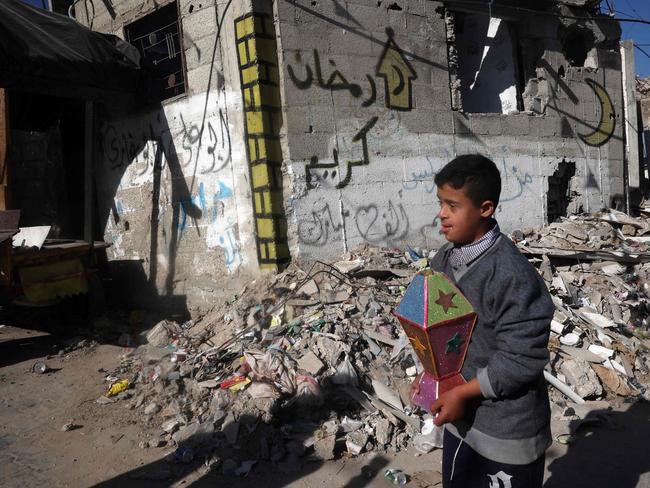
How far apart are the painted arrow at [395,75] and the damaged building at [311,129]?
2 centimetres

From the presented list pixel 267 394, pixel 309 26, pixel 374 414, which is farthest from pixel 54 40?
pixel 374 414

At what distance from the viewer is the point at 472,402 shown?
1603 mm

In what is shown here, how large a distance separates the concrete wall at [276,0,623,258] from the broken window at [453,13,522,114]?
275 mm

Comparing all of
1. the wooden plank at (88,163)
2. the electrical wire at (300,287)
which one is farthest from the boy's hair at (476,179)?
the wooden plank at (88,163)

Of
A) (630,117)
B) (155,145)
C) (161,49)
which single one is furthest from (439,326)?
(630,117)

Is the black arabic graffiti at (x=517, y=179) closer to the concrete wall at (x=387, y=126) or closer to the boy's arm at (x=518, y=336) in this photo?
the concrete wall at (x=387, y=126)

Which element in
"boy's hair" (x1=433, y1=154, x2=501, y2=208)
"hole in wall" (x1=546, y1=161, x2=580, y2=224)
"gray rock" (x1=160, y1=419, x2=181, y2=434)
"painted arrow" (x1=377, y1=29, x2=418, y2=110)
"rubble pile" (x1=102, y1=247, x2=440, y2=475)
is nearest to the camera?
"boy's hair" (x1=433, y1=154, x2=501, y2=208)

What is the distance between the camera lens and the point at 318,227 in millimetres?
6125

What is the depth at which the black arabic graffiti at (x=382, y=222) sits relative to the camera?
6.50 metres

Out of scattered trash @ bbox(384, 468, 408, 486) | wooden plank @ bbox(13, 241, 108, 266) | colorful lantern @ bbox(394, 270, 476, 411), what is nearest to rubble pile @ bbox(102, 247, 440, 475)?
scattered trash @ bbox(384, 468, 408, 486)

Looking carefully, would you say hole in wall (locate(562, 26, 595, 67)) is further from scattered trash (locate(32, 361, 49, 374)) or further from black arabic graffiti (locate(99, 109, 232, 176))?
scattered trash (locate(32, 361, 49, 374))

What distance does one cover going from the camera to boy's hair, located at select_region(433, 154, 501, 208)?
1604mm

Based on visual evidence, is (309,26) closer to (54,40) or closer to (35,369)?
(54,40)

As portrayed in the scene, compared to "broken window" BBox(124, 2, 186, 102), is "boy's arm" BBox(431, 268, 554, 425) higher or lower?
lower
